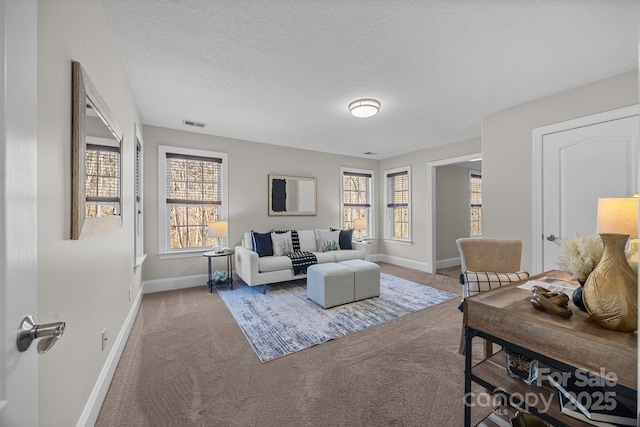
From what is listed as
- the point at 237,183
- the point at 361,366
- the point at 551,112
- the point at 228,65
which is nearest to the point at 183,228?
the point at 237,183

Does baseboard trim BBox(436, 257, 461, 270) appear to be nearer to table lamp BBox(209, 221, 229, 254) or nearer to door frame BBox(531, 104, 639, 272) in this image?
door frame BBox(531, 104, 639, 272)

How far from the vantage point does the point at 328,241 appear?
472 cm

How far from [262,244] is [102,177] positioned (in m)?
2.59

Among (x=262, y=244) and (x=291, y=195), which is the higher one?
(x=291, y=195)

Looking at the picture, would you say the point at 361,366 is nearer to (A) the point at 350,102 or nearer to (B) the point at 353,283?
(B) the point at 353,283

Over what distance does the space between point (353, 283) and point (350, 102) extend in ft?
7.41

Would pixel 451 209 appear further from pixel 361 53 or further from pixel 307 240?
pixel 361 53

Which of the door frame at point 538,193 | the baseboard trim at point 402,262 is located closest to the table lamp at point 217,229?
the baseboard trim at point 402,262

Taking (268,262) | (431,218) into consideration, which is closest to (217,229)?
(268,262)

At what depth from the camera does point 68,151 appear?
1.20 m

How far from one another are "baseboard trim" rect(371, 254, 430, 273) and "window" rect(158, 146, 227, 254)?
146 inches

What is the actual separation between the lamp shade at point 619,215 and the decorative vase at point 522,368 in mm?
1361

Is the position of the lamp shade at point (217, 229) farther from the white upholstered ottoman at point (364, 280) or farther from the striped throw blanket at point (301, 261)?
the white upholstered ottoman at point (364, 280)

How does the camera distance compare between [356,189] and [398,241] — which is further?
[356,189]
